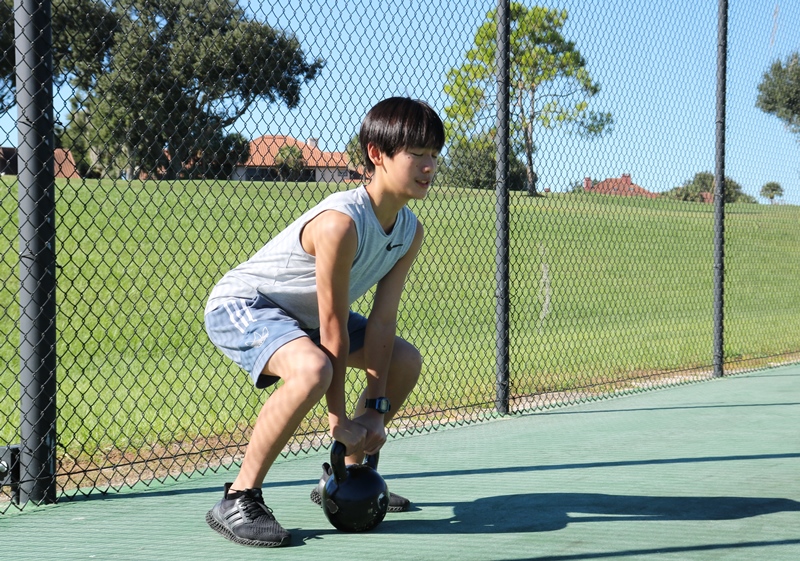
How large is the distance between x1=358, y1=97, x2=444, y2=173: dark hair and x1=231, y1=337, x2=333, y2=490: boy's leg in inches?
28.0

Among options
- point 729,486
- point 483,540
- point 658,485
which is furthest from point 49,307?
point 729,486

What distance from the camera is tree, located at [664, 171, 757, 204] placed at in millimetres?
8406

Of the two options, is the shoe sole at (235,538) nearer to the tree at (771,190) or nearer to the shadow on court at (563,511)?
the shadow on court at (563,511)

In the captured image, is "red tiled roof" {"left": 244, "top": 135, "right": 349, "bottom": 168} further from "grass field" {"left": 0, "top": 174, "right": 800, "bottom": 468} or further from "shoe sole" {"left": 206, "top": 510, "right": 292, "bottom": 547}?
"shoe sole" {"left": 206, "top": 510, "right": 292, "bottom": 547}

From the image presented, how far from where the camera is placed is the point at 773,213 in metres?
10.1

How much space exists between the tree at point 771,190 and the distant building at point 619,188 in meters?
1.37

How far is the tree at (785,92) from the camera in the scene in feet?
29.7

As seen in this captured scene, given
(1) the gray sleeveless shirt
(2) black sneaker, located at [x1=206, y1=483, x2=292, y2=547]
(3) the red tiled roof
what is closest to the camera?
(2) black sneaker, located at [x1=206, y1=483, x2=292, y2=547]

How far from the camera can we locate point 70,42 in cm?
421

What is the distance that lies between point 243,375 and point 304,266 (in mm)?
5368

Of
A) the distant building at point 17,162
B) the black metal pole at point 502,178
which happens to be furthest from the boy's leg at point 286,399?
the black metal pole at point 502,178

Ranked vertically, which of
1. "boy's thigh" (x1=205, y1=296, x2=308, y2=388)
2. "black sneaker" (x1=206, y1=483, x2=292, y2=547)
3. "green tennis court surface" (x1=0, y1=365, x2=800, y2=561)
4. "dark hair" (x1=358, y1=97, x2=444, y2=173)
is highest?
"dark hair" (x1=358, y1=97, x2=444, y2=173)

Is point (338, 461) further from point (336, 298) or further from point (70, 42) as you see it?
point (70, 42)

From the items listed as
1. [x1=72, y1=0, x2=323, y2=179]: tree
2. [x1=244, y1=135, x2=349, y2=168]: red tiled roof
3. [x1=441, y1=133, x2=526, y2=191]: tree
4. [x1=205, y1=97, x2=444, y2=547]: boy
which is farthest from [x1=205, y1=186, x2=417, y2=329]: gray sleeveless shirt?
[x1=441, y1=133, x2=526, y2=191]: tree
